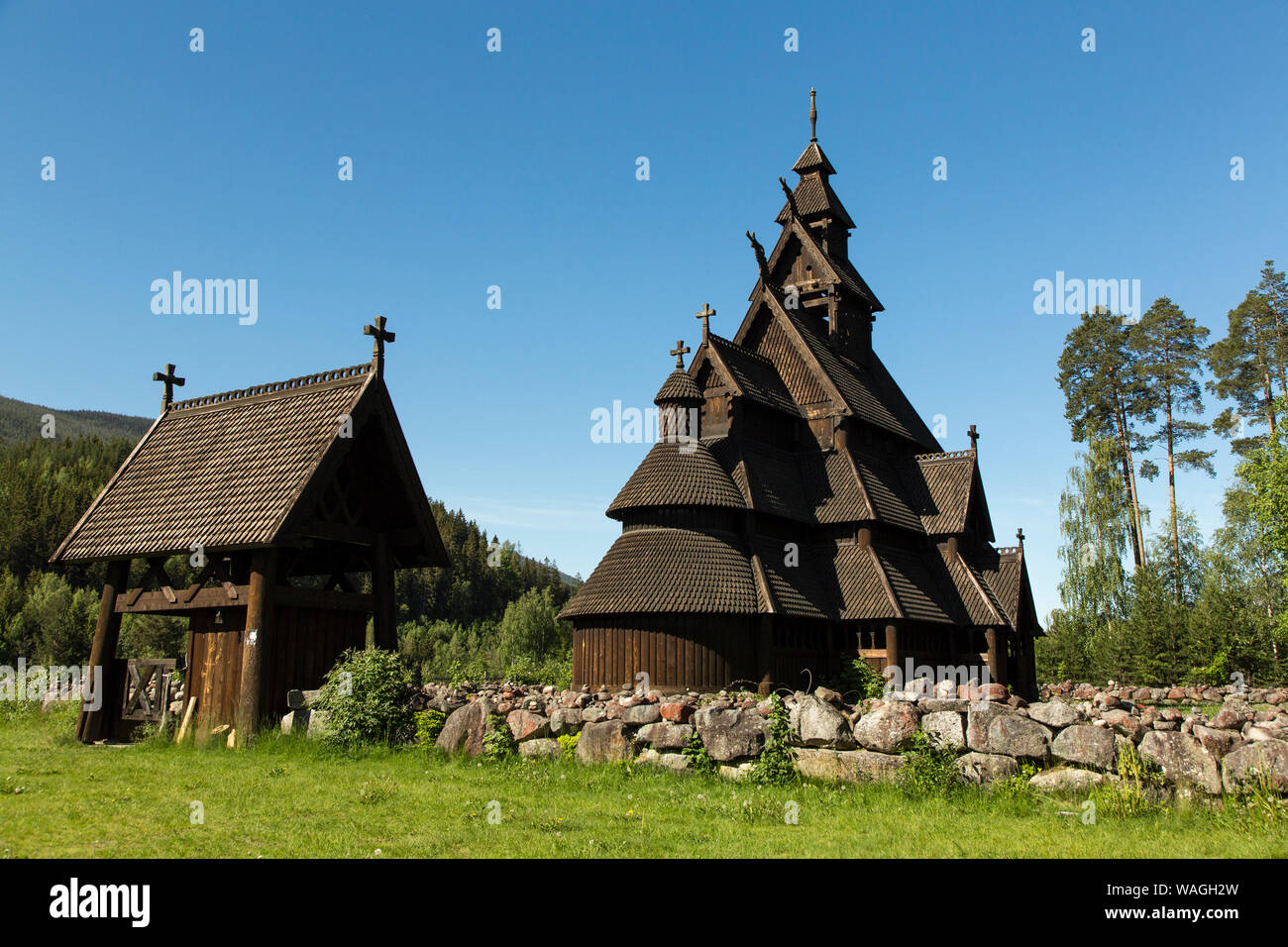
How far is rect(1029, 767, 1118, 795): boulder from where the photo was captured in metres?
11.6

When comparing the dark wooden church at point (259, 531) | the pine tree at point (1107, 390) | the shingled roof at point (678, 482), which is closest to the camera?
the dark wooden church at point (259, 531)

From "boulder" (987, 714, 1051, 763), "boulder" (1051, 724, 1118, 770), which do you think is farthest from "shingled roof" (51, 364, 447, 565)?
"boulder" (1051, 724, 1118, 770)

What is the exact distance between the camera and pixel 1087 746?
11820 millimetres

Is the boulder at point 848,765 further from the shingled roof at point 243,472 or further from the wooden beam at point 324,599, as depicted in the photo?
the wooden beam at point 324,599

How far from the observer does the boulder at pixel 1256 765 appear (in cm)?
1056

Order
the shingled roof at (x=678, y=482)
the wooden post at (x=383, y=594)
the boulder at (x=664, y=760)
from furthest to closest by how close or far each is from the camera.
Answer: the shingled roof at (x=678, y=482)
the wooden post at (x=383, y=594)
the boulder at (x=664, y=760)

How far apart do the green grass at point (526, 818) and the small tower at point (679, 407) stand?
19.1 meters

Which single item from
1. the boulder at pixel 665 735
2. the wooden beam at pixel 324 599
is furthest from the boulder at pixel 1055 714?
the wooden beam at pixel 324 599

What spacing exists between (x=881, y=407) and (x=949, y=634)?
995 centimetres

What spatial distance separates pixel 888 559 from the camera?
33531 millimetres

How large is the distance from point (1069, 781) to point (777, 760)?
11.9 ft

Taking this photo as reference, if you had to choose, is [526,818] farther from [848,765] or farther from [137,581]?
[137,581]
